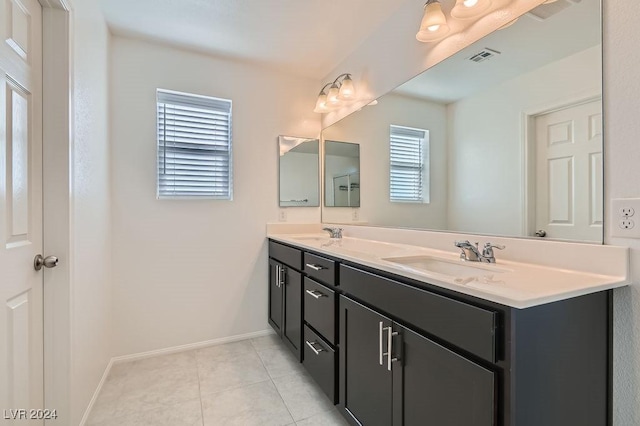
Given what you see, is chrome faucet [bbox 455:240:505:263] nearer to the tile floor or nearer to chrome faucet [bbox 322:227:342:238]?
the tile floor

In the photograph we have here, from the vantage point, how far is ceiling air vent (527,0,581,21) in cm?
111

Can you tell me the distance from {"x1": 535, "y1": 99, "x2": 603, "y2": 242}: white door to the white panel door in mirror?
2052 millimetres

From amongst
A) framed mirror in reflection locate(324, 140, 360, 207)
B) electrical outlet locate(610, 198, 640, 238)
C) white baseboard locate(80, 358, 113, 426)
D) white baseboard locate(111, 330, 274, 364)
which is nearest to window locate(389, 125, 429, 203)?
framed mirror in reflection locate(324, 140, 360, 207)

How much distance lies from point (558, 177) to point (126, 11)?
2592 mm

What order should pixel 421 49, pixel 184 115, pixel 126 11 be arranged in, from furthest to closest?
pixel 184 115 → pixel 126 11 → pixel 421 49

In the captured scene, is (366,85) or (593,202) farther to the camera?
(366,85)

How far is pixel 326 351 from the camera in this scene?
1.61m

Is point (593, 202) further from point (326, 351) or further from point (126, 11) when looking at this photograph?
point (126, 11)

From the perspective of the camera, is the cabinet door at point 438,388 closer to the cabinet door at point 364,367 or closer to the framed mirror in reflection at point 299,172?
the cabinet door at point 364,367

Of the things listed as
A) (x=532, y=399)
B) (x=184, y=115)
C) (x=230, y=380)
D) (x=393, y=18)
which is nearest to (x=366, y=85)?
(x=393, y=18)

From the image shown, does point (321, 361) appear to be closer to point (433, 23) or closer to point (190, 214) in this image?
point (190, 214)

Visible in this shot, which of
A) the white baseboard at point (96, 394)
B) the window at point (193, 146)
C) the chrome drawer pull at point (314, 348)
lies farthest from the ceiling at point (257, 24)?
the white baseboard at point (96, 394)

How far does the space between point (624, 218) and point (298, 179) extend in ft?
7.25

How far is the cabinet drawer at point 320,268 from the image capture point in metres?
1.57
